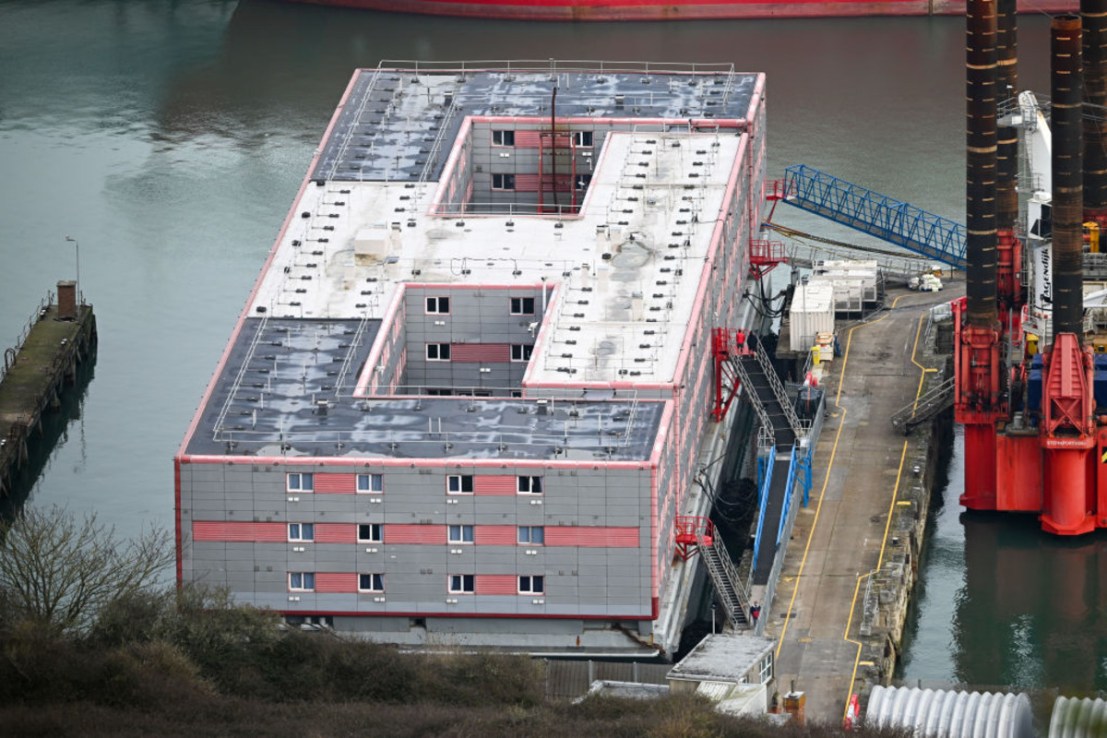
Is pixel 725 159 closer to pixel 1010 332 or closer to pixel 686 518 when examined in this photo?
pixel 1010 332

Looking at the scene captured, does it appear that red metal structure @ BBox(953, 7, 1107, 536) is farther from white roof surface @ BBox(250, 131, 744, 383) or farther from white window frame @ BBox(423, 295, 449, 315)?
white window frame @ BBox(423, 295, 449, 315)

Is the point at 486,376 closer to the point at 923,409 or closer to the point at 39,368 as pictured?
the point at 923,409

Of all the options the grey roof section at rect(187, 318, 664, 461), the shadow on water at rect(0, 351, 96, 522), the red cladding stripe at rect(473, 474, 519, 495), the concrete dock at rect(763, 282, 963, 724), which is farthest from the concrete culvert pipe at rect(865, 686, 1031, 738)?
the shadow on water at rect(0, 351, 96, 522)

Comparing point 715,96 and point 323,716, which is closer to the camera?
point 323,716

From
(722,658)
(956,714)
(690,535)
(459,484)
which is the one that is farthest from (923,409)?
(956,714)

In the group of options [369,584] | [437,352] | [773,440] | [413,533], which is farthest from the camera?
[437,352]

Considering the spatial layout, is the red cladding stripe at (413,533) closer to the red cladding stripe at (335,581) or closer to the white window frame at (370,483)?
the white window frame at (370,483)

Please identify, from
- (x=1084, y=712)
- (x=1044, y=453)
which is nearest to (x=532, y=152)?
(x=1044, y=453)
